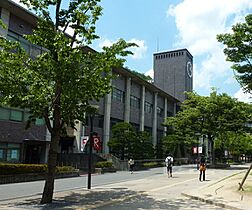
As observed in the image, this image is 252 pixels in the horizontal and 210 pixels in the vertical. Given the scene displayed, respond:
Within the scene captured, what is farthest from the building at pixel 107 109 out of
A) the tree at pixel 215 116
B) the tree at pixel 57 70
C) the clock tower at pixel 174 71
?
the tree at pixel 215 116

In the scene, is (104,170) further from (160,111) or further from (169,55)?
(169,55)

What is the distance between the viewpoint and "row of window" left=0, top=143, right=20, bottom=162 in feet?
91.8

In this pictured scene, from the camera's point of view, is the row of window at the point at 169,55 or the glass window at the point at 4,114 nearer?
the glass window at the point at 4,114

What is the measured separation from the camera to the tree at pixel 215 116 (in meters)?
41.3

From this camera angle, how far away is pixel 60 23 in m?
13.8

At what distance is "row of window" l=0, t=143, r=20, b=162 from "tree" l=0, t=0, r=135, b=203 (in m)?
16.0

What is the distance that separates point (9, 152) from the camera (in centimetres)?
2869

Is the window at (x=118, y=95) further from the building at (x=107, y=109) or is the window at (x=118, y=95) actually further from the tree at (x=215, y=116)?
the tree at (x=215, y=116)

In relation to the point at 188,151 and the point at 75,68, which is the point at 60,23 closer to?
the point at 75,68

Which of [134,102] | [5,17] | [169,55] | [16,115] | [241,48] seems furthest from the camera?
[169,55]

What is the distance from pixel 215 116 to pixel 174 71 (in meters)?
26.9

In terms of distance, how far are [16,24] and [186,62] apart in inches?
1718

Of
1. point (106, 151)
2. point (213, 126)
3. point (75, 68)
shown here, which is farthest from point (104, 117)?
point (75, 68)

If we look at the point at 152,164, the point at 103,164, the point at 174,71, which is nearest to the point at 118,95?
the point at 152,164
